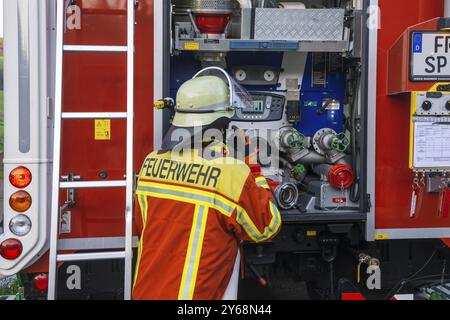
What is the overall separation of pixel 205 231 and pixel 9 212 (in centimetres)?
111

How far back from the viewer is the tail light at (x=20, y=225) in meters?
2.74

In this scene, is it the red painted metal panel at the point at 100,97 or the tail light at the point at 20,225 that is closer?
the tail light at the point at 20,225

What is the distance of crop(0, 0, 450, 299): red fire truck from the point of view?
108 inches

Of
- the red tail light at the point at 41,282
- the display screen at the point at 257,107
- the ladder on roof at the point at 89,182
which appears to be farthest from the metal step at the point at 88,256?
the display screen at the point at 257,107

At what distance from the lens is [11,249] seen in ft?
8.99

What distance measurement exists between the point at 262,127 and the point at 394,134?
86 centimetres

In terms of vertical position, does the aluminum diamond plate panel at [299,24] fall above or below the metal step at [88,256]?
above

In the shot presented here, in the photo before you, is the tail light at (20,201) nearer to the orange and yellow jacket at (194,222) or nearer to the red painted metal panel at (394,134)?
the orange and yellow jacket at (194,222)

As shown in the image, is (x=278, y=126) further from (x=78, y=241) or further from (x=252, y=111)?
(x=78, y=241)

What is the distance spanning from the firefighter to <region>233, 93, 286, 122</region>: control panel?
0.99 meters

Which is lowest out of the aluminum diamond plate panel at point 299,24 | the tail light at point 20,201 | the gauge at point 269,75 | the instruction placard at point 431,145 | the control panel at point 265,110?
the tail light at point 20,201

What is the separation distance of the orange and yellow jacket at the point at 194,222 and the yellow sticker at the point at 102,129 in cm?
56

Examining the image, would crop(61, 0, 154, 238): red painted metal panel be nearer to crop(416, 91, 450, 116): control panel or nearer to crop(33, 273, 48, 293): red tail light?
crop(33, 273, 48, 293): red tail light

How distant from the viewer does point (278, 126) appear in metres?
3.58
